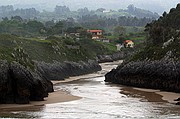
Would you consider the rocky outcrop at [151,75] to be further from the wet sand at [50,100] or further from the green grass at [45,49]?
the green grass at [45,49]

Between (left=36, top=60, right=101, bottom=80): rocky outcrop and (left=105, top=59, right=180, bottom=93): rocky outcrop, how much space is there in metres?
12.7

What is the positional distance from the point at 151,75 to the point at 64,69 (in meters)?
33.2

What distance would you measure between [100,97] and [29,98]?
9107 mm

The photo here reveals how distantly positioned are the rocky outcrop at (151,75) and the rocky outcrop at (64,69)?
41.7 feet

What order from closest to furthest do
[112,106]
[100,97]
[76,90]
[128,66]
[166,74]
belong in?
[112,106] < [100,97] < [166,74] < [76,90] < [128,66]

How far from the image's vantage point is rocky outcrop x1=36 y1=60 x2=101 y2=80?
7490 cm

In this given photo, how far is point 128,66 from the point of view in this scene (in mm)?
62938

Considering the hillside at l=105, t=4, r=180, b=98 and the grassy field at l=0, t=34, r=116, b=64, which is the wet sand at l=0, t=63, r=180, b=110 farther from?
the grassy field at l=0, t=34, r=116, b=64

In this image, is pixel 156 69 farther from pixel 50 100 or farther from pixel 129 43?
pixel 129 43

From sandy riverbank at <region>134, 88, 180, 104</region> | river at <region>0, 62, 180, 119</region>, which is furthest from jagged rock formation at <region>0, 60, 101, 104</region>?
sandy riverbank at <region>134, 88, 180, 104</region>

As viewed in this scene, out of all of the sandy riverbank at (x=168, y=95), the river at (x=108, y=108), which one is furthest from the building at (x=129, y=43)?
the river at (x=108, y=108)

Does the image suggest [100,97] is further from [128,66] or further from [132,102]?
[128,66]

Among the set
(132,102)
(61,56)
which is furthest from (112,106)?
(61,56)

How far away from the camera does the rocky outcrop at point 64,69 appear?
74.9 m
